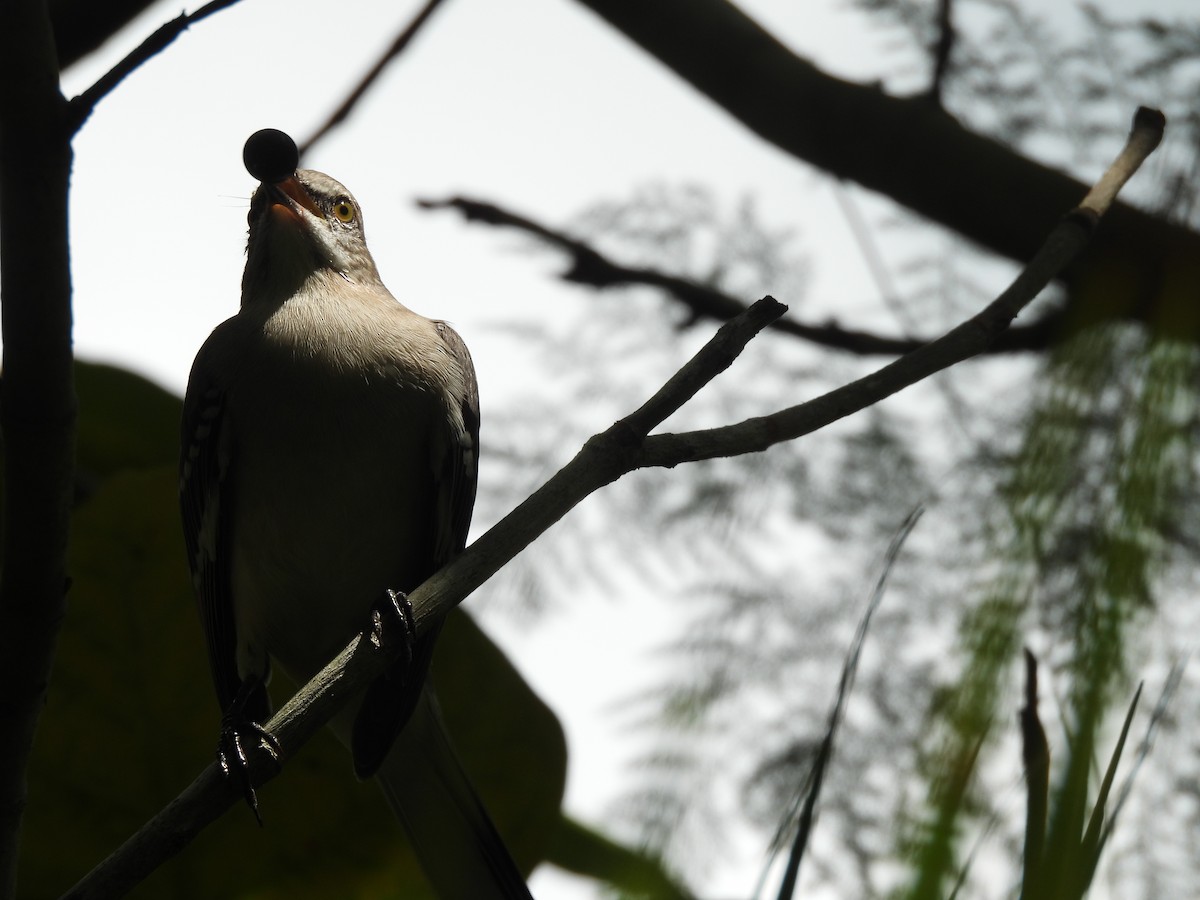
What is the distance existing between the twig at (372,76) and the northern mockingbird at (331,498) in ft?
0.83

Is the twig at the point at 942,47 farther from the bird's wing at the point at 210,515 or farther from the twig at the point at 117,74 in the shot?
the twig at the point at 117,74

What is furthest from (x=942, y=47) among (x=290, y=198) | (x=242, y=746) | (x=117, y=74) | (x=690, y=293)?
(x=242, y=746)

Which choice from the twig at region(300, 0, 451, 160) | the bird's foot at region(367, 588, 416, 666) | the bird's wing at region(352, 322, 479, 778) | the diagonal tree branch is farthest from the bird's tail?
the twig at region(300, 0, 451, 160)

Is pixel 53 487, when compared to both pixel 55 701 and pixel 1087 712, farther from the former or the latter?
pixel 1087 712

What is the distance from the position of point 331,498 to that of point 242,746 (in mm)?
1345

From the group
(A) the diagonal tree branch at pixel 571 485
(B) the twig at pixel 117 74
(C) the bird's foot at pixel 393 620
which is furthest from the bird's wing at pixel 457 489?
(B) the twig at pixel 117 74

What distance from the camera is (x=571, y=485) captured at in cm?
244

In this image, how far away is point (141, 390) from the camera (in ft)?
14.4

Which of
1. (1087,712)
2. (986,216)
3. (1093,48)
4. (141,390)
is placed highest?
(1093,48)

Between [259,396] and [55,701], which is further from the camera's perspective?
[259,396]

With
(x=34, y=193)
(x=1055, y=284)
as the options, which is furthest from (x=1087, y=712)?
(x=1055, y=284)

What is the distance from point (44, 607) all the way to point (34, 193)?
914mm

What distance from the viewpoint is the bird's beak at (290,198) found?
15.5ft

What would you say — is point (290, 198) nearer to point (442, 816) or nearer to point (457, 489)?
point (457, 489)
